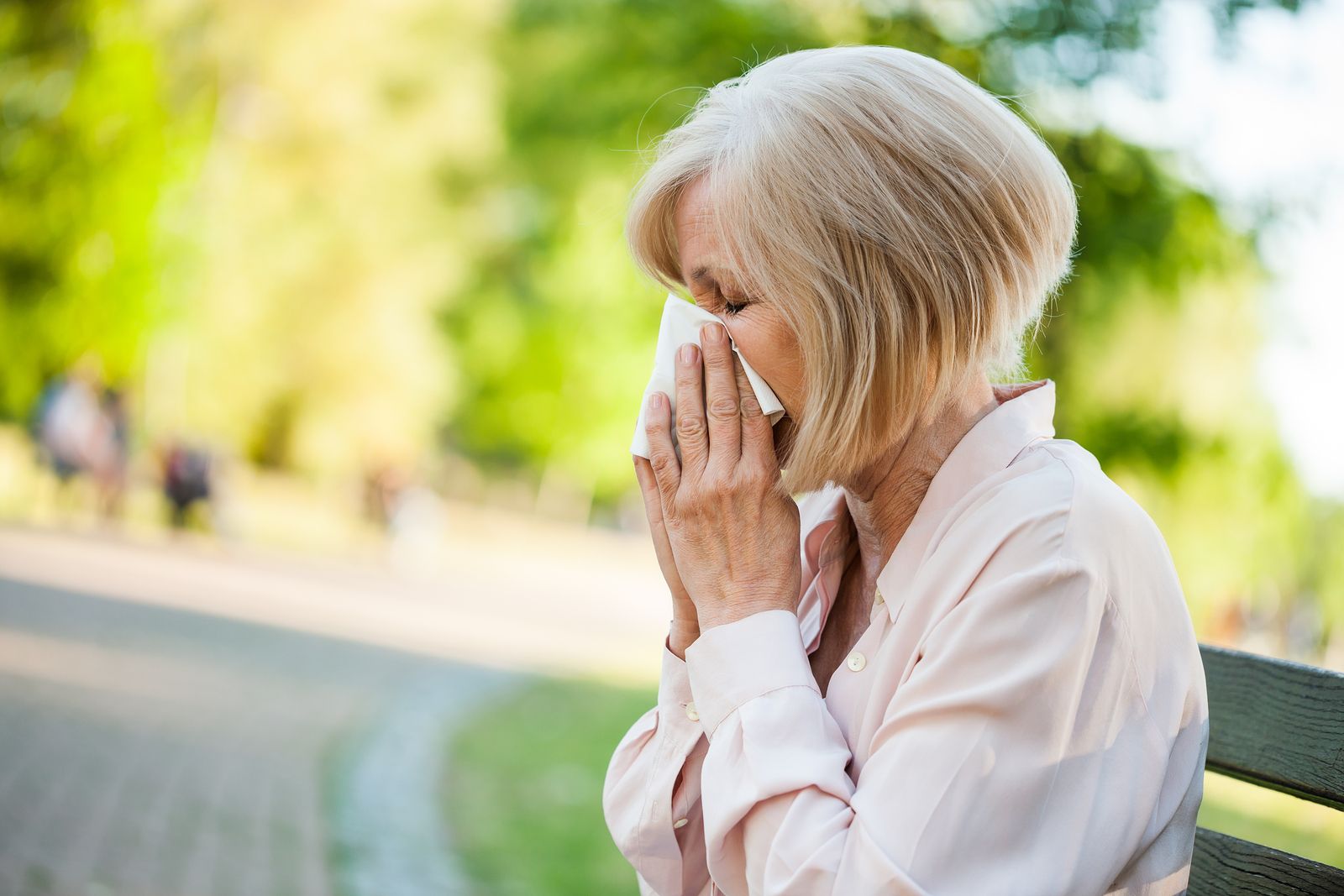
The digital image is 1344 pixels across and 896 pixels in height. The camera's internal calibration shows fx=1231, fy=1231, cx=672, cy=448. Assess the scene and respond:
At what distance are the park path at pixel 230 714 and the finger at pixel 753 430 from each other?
366cm

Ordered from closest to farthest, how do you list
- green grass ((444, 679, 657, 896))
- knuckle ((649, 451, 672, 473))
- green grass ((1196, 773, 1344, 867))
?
knuckle ((649, 451, 672, 473)) → green grass ((444, 679, 657, 896)) → green grass ((1196, 773, 1344, 867))

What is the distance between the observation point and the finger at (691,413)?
1.95 m

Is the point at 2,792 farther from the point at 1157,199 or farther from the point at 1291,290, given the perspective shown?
the point at 1291,290

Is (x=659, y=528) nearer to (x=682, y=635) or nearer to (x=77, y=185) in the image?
(x=682, y=635)

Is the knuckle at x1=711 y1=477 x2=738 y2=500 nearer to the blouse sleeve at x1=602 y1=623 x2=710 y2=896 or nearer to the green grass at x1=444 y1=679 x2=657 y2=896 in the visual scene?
the blouse sleeve at x1=602 y1=623 x2=710 y2=896

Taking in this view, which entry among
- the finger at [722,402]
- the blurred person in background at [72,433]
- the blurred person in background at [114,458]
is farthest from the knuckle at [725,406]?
the blurred person in background at [114,458]

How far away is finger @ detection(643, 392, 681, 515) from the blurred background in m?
0.57

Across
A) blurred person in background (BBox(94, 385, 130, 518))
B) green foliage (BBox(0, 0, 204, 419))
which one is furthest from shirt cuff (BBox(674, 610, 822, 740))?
green foliage (BBox(0, 0, 204, 419))

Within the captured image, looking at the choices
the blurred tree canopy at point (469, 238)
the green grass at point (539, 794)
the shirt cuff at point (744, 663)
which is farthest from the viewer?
the blurred tree canopy at point (469, 238)

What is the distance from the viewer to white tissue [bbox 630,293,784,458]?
76.6 inches

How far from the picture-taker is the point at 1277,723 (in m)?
1.96

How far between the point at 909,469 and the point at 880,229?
0.41 m

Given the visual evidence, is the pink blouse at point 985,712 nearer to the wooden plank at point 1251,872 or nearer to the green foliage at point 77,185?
the wooden plank at point 1251,872

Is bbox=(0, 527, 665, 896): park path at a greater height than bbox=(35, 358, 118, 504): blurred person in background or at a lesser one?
greater
